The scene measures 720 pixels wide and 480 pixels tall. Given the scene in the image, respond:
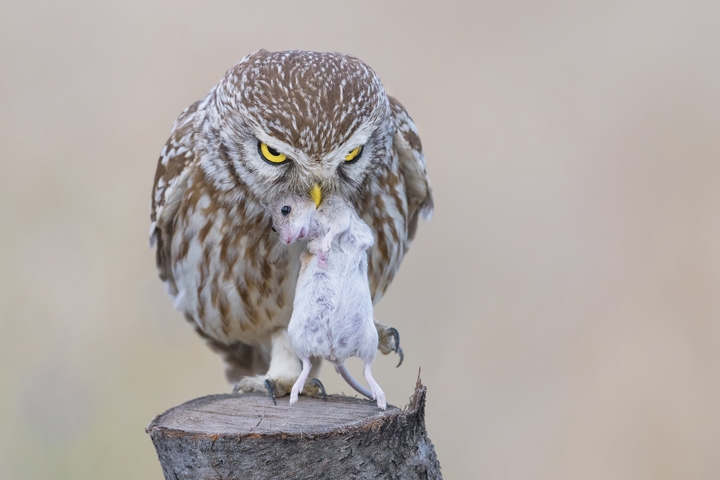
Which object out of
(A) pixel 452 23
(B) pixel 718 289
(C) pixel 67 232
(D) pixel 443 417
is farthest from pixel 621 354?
(C) pixel 67 232

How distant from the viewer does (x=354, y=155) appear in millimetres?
2682

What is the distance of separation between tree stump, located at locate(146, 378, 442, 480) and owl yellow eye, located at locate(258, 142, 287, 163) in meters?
0.78

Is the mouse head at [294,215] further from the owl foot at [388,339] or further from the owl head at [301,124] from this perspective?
the owl foot at [388,339]

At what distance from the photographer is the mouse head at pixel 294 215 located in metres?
2.67

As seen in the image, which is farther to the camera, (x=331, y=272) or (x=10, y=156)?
(x=10, y=156)

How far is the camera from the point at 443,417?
4.66m

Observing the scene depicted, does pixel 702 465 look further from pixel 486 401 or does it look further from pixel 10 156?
pixel 10 156

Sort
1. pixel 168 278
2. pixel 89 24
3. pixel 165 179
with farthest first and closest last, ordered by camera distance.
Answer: pixel 89 24
pixel 168 278
pixel 165 179

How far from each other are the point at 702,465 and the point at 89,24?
420cm

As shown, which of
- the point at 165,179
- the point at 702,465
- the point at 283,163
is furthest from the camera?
the point at 702,465

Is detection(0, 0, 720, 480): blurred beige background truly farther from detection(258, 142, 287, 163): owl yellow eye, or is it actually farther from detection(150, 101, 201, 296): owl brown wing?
detection(258, 142, 287, 163): owl yellow eye

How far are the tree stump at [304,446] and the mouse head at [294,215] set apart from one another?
57 centimetres

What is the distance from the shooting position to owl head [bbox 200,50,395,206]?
255 cm

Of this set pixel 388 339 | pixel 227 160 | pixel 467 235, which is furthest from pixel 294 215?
pixel 467 235
